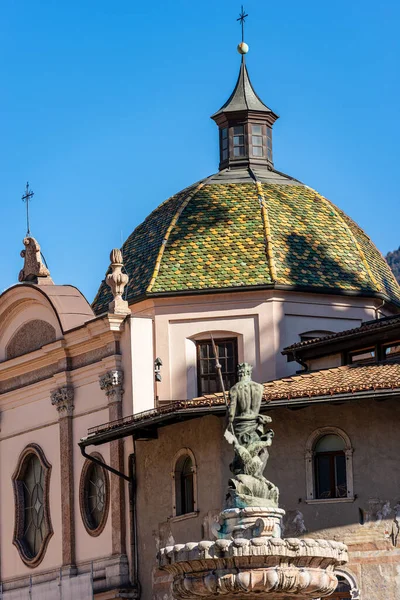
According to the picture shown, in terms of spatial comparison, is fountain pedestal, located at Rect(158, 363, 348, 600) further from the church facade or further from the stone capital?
the stone capital

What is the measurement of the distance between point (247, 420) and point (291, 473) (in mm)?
9708

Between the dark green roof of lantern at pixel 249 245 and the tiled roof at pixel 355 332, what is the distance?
2.97m

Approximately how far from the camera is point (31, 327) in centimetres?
4906

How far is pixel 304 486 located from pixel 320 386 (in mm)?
Result: 2268

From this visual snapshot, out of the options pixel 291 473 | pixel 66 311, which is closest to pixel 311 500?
pixel 291 473

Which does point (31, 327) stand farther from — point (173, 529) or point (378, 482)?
point (378, 482)

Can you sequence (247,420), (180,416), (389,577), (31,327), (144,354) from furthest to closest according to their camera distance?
(31,327) < (144,354) < (180,416) < (389,577) < (247,420)

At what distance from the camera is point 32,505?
48250 millimetres

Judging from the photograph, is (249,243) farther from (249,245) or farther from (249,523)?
(249,523)

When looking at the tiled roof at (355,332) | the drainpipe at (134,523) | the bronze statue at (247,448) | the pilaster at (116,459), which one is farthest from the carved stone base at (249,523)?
the pilaster at (116,459)

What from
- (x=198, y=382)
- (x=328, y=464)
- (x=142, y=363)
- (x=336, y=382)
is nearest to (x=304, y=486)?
(x=328, y=464)

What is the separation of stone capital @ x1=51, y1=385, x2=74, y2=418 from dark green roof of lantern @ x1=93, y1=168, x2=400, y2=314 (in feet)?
9.58

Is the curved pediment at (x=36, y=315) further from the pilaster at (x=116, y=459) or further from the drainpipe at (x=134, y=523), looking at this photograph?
the drainpipe at (x=134, y=523)

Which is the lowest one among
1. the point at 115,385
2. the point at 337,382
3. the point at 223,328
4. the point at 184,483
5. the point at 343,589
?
the point at 343,589
